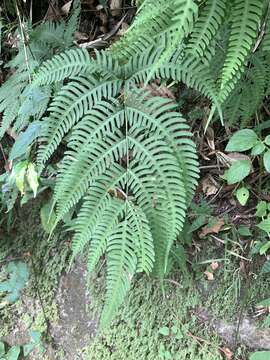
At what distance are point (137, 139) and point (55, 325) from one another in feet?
3.38

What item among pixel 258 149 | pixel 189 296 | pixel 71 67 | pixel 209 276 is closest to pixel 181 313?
pixel 189 296

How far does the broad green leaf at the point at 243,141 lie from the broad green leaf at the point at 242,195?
211mm

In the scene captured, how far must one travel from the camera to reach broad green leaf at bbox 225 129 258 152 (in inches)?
66.7

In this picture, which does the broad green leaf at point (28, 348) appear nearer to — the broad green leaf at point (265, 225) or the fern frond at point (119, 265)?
the fern frond at point (119, 265)

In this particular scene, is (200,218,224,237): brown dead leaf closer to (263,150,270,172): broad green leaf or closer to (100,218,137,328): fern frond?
(263,150,270,172): broad green leaf

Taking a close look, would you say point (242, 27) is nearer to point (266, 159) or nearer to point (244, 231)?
point (266, 159)

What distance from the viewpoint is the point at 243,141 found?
1703 millimetres

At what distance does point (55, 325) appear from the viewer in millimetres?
2209

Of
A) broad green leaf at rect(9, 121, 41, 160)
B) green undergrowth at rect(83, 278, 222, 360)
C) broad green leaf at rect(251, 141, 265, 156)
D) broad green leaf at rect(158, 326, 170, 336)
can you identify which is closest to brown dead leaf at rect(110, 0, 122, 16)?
broad green leaf at rect(9, 121, 41, 160)

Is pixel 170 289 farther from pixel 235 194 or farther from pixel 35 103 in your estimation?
pixel 35 103

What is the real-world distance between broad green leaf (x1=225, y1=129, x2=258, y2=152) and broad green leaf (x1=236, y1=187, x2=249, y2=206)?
0.21 metres

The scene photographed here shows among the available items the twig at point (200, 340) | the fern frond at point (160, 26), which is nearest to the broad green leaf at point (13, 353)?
the twig at point (200, 340)

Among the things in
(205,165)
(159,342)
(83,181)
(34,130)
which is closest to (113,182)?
(83,181)

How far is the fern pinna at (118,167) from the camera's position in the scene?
152cm
